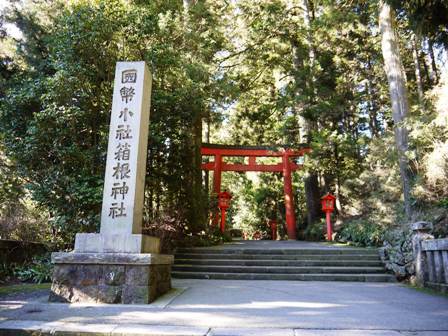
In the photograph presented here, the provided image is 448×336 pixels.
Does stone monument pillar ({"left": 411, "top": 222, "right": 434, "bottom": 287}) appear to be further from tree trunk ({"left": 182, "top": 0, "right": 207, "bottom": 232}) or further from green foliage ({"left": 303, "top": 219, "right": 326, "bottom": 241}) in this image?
green foliage ({"left": 303, "top": 219, "right": 326, "bottom": 241})

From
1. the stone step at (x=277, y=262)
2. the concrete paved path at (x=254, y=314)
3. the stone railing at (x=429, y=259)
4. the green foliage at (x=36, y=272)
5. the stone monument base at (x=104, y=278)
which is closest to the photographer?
the concrete paved path at (x=254, y=314)

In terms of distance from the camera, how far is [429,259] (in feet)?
17.8

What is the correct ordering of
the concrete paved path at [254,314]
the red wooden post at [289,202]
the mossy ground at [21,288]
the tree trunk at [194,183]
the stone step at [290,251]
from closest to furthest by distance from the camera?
the concrete paved path at [254,314] → the mossy ground at [21,288] → the stone step at [290,251] → the tree trunk at [194,183] → the red wooden post at [289,202]

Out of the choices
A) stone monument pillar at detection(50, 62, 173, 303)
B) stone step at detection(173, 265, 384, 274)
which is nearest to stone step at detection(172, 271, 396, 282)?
stone step at detection(173, 265, 384, 274)

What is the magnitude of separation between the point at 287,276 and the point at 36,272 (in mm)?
4776

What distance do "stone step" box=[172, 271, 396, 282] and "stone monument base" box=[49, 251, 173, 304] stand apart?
279 cm

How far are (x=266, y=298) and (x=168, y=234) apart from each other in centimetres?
425

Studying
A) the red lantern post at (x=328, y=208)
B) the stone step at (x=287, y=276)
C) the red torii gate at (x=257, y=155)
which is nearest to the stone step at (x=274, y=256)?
the stone step at (x=287, y=276)

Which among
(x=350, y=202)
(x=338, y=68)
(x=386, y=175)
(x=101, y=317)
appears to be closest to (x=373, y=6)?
(x=338, y=68)

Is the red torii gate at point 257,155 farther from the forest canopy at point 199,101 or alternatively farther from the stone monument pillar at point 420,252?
the stone monument pillar at point 420,252

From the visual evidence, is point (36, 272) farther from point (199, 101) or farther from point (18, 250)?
point (199, 101)

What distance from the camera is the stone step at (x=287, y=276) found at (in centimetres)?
669

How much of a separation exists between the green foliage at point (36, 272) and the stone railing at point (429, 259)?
6.42 m

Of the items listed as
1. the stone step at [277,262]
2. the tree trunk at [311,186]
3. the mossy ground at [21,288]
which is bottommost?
the mossy ground at [21,288]
